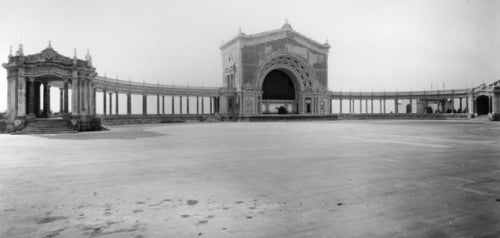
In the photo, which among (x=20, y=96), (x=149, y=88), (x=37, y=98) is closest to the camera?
(x=20, y=96)

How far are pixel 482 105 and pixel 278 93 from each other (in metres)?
41.6

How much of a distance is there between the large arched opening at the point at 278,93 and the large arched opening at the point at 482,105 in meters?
36.9

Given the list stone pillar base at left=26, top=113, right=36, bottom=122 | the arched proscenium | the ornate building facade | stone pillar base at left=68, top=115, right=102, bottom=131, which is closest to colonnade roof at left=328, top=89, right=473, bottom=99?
the arched proscenium

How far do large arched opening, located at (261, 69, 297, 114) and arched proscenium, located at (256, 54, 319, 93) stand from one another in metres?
1.30

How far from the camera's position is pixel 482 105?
63.5 m

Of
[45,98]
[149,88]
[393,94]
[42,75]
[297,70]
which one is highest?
[297,70]

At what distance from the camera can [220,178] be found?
6684 millimetres

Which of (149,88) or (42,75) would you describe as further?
(149,88)

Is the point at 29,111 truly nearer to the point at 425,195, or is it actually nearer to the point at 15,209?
the point at 15,209

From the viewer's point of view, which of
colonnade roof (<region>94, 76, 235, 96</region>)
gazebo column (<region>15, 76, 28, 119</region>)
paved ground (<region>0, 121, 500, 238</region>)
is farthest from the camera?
colonnade roof (<region>94, 76, 235, 96</region>)

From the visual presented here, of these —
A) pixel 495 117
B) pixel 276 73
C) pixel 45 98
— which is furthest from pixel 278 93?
pixel 45 98

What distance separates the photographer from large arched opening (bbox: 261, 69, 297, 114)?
65.2m

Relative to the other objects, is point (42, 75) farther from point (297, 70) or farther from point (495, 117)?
point (495, 117)

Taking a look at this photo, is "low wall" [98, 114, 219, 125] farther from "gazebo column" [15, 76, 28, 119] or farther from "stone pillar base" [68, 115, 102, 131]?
"gazebo column" [15, 76, 28, 119]
